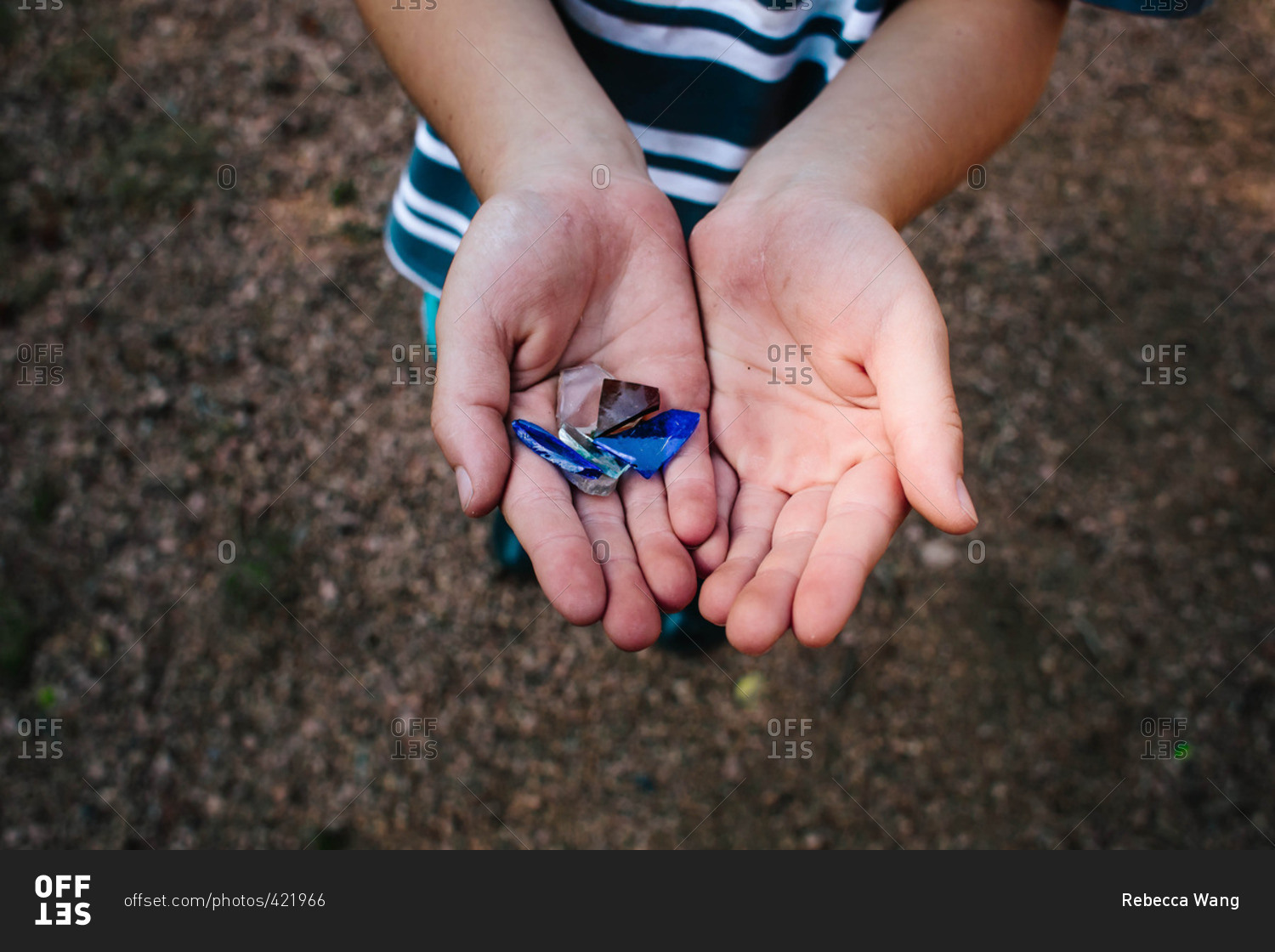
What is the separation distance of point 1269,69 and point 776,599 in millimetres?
4784

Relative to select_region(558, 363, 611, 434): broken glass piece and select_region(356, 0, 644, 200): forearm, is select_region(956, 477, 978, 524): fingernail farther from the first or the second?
select_region(356, 0, 644, 200): forearm

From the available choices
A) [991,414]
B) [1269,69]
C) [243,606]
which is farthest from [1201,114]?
[243,606]

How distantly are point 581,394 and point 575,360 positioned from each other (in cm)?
10

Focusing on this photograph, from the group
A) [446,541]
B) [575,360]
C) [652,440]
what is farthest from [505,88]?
[446,541]

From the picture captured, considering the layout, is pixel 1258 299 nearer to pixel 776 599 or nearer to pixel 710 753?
pixel 710 753

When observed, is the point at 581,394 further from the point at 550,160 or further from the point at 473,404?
the point at 550,160

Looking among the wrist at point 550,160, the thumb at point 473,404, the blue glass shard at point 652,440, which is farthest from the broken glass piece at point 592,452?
the wrist at point 550,160

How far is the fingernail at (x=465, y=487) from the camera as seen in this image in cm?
168

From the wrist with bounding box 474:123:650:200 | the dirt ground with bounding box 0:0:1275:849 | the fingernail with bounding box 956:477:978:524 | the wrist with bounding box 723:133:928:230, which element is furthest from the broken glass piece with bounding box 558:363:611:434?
the dirt ground with bounding box 0:0:1275:849

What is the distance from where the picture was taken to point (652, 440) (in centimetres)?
200

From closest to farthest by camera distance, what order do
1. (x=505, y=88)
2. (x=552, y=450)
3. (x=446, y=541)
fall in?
(x=552, y=450)
(x=505, y=88)
(x=446, y=541)

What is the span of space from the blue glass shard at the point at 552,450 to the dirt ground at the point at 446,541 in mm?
1570

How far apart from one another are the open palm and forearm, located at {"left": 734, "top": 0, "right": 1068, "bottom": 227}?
123 millimetres

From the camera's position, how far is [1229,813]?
2.97 metres
